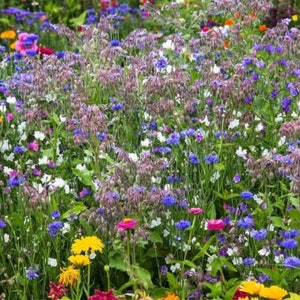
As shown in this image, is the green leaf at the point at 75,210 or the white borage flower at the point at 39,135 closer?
the green leaf at the point at 75,210

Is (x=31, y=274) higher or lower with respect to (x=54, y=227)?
lower

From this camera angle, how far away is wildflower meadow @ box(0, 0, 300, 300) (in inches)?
121

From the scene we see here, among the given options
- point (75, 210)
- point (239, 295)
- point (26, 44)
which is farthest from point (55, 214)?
point (26, 44)

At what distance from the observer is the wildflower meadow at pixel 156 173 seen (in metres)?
3.08

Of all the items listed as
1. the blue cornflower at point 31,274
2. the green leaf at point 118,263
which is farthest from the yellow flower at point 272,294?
the blue cornflower at point 31,274

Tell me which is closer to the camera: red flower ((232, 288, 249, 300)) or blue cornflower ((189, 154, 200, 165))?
red flower ((232, 288, 249, 300))

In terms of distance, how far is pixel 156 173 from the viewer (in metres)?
3.29

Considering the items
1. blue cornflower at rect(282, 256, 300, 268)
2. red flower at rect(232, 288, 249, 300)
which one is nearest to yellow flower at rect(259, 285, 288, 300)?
red flower at rect(232, 288, 249, 300)

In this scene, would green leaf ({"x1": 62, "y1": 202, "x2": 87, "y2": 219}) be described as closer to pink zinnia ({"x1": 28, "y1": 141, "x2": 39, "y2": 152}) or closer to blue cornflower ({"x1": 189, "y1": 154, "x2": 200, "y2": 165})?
blue cornflower ({"x1": 189, "y1": 154, "x2": 200, "y2": 165})

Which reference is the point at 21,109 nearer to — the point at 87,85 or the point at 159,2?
the point at 87,85

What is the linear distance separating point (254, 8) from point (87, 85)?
3.44 ft

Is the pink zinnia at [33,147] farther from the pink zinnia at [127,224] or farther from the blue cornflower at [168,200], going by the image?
the pink zinnia at [127,224]

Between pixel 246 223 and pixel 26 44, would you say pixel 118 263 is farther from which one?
pixel 26 44

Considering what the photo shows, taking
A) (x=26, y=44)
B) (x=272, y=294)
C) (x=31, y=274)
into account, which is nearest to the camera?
(x=272, y=294)
